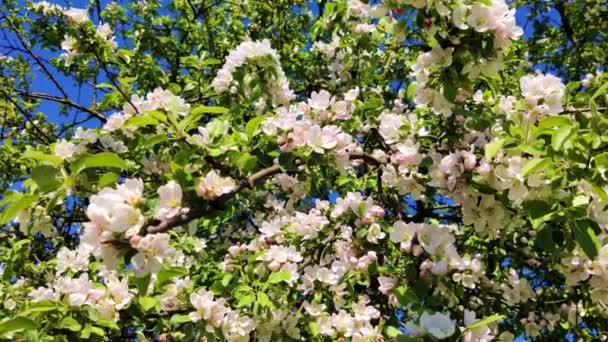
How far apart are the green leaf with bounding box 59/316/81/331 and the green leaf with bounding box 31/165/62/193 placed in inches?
16.4

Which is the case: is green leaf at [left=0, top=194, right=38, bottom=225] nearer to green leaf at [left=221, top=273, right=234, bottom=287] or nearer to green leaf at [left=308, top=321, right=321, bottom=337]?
green leaf at [left=221, top=273, right=234, bottom=287]

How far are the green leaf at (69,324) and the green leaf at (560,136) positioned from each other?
52.9 inches

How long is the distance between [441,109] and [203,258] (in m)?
1.90

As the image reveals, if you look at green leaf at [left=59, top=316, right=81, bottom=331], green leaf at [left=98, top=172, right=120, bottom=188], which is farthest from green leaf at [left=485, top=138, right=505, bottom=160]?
green leaf at [left=59, top=316, right=81, bottom=331]

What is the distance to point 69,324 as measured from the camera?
1.71 m

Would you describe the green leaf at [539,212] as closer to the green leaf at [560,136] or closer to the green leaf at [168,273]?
the green leaf at [560,136]

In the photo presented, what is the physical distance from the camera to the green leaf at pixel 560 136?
141 centimetres

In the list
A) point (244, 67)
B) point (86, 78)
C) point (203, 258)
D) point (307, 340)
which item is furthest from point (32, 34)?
point (307, 340)

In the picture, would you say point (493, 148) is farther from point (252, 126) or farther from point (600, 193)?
Answer: point (252, 126)

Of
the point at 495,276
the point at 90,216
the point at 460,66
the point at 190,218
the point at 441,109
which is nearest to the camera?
the point at 90,216

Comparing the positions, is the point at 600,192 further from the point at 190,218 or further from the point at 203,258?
the point at 203,258

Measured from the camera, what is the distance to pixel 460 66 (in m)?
1.86

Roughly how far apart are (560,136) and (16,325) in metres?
1.39

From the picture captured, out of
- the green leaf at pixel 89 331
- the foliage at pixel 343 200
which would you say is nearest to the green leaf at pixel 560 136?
the foliage at pixel 343 200
